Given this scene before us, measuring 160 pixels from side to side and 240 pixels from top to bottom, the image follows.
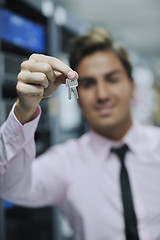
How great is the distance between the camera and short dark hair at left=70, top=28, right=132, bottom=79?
1.40m

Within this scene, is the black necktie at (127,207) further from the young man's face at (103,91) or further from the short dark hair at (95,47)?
the short dark hair at (95,47)

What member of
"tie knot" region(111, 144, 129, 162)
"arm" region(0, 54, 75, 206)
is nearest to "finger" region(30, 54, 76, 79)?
"arm" region(0, 54, 75, 206)

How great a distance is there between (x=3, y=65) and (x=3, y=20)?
0.24 metres

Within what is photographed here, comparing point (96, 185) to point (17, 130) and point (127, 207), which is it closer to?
point (127, 207)

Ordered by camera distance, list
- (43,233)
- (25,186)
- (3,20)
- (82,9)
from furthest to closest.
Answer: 1. (82,9)
2. (43,233)
3. (3,20)
4. (25,186)

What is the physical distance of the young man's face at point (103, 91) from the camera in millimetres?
1278

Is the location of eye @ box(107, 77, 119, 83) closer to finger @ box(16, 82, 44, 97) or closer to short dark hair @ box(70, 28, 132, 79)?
short dark hair @ box(70, 28, 132, 79)

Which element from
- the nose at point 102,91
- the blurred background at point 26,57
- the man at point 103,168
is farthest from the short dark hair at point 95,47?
the blurred background at point 26,57

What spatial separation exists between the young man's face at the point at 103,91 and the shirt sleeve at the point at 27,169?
309 millimetres

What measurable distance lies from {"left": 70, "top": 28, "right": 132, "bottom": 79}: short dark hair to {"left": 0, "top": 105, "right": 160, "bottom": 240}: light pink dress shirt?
0.38m

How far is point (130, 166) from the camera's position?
135 centimetres

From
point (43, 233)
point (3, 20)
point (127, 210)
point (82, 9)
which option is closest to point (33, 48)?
point (3, 20)

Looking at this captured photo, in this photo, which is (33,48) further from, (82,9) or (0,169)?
(82,9)

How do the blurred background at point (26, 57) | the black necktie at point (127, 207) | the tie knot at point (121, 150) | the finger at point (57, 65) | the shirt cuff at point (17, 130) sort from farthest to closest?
1. the blurred background at point (26, 57)
2. the tie knot at point (121, 150)
3. the black necktie at point (127, 207)
4. the shirt cuff at point (17, 130)
5. the finger at point (57, 65)
